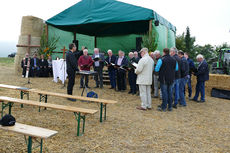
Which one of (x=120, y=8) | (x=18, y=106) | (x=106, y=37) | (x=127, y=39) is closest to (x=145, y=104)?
(x=18, y=106)

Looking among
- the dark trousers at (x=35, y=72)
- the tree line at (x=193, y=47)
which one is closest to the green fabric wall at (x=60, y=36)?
the dark trousers at (x=35, y=72)

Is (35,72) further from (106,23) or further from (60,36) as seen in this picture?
(106,23)

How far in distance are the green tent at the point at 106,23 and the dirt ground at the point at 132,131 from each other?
205 inches

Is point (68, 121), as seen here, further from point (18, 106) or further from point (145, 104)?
point (145, 104)

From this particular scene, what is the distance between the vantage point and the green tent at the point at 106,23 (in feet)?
32.3

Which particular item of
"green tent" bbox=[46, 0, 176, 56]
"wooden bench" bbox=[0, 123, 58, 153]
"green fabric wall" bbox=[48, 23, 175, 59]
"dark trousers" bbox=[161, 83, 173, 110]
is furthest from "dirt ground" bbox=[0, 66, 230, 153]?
"green fabric wall" bbox=[48, 23, 175, 59]

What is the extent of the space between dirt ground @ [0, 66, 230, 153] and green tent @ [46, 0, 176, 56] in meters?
5.20

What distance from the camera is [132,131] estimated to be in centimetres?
409

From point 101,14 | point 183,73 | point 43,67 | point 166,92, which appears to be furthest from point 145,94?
point 43,67

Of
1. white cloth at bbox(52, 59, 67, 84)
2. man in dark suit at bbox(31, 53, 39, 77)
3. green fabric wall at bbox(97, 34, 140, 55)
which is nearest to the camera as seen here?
white cloth at bbox(52, 59, 67, 84)

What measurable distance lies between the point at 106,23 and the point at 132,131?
8381 mm

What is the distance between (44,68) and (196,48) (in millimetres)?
37296

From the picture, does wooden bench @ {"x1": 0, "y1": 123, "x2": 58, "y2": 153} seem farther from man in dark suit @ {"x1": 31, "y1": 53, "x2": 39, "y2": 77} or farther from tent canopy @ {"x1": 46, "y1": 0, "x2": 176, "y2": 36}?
man in dark suit @ {"x1": 31, "y1": 53, "x2": 39, "y2": 77}

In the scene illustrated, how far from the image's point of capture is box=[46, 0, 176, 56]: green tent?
986cm
